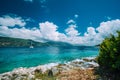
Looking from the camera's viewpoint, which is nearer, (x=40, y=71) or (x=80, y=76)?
(x=80, y=76)

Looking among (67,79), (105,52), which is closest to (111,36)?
(105,52)

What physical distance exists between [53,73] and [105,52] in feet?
19.9

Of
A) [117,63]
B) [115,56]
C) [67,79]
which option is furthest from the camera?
[67,79]

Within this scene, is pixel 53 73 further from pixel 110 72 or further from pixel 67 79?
pixel 110 72

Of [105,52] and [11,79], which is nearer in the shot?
[105,52]

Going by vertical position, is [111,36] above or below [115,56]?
above

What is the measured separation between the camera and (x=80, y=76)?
52.3 ft

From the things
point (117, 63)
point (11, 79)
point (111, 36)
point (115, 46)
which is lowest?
point (11, 79)

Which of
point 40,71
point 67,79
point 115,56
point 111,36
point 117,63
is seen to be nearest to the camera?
point 117,63

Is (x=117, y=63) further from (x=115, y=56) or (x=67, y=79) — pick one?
(x=67, y=79)

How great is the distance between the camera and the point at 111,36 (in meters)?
16.9

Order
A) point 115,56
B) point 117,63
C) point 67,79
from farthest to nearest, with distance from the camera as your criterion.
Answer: point 67,79, point 115,56, point 117,63

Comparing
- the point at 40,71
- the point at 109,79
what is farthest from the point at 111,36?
the point at 40,71

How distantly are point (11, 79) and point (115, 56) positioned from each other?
11.3m
